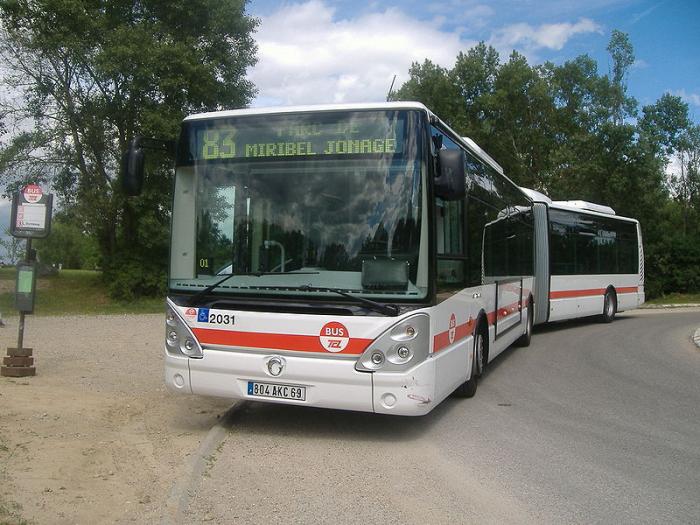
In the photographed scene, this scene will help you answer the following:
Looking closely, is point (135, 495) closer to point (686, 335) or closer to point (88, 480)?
point (88, 480)

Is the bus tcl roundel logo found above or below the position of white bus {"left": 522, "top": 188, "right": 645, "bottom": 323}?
below

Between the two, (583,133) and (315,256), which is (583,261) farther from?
(583,133)

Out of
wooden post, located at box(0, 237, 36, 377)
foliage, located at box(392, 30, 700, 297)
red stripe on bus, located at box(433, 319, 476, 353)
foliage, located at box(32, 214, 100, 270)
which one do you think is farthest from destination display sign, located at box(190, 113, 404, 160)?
foliage, located at box(32, 214, 100, 270)

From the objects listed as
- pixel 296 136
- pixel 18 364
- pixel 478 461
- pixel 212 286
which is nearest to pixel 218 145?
pixel 296 136

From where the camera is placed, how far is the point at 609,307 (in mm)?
20500

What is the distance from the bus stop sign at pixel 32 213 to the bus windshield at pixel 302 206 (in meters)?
4.16

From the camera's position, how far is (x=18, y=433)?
257 inches

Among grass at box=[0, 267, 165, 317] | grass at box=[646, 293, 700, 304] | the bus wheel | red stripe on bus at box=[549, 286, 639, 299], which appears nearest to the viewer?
red stripe on bus at box=[549, 286, 639, 299]

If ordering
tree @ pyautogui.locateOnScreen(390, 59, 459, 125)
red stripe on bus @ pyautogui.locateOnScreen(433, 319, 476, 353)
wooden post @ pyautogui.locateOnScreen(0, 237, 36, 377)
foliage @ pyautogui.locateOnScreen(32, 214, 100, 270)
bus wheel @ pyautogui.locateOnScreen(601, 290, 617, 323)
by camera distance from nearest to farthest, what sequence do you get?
red stripe on bus @ pyautogui.locateOnScreen(433, 319, 476, 353) → wooden post @ pyautogui.locateOnScreen(0, 237, 36, 377) → bus wheel @ pyautogui.locateOnScreen(601, 290, 617, 323) → tree @ pyautogui.locateOnScreen(390, 59, 459, 125) → foliage @ pyautogui.locateOnScreen(32, 214, 100, 270)

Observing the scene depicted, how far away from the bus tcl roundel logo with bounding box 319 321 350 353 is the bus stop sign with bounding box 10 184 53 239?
5837 millimetres

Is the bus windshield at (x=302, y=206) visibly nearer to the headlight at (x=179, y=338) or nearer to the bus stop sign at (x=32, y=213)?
the headlight at (x=179, y=338)

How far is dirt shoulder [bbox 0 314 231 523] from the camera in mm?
4711

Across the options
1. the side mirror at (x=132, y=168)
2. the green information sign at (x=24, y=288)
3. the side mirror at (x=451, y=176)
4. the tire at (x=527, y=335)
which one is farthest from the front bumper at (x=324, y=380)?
the tire at (x=527, y=335)

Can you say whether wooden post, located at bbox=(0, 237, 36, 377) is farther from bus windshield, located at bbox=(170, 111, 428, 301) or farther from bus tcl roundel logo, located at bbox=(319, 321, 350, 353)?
bus tcl roundel logo, located at bbox=(319, 321, 350, 353)
